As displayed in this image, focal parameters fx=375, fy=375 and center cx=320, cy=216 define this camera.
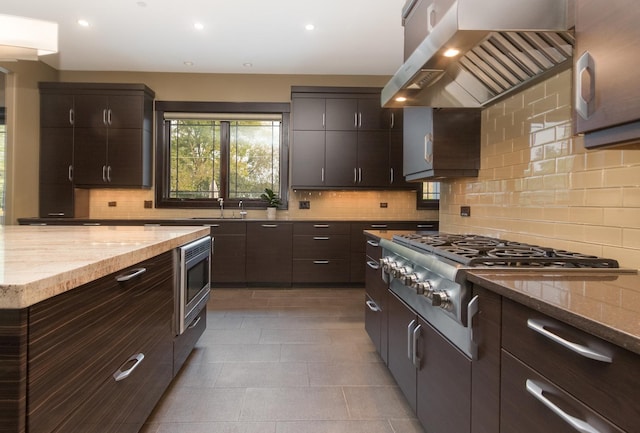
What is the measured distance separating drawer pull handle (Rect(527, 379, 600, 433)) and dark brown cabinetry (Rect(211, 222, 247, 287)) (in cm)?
405

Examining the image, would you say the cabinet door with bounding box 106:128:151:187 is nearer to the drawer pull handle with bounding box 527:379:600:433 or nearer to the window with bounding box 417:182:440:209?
the window with bounding box 417:182:440:209

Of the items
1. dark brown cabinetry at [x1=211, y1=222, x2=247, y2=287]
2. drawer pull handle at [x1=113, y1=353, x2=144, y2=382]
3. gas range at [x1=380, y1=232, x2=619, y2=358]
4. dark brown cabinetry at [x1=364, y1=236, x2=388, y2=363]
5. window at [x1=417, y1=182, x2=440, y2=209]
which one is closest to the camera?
gas range at [x1=380, y1=232, x2=619, y2=358]

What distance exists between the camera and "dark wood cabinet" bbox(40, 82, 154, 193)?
4.77 metres

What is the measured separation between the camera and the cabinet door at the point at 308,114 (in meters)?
4.89

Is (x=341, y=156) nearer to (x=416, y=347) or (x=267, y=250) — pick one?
(x=267, y=250)

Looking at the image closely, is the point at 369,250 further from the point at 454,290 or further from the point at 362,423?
the point at 454,290

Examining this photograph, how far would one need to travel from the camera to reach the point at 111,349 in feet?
4.18

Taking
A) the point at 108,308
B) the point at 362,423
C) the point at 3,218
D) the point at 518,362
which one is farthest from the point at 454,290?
the point at 3,218

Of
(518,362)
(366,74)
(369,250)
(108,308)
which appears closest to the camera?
(518,362)

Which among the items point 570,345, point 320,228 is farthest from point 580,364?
point 320,228

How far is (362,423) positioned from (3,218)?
507cm

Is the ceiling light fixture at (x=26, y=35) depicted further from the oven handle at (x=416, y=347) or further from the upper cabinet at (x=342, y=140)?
the upper cabinet at (x=342, y=140)

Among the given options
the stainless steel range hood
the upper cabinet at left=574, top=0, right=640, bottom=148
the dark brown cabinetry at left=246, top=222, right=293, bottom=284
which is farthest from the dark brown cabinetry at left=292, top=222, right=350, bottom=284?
the upper cabinet at left=574, top=0, right=640, bottom=148

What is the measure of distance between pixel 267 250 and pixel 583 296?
404cm
